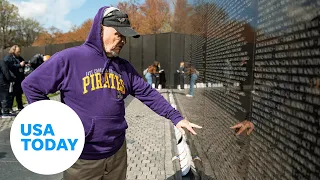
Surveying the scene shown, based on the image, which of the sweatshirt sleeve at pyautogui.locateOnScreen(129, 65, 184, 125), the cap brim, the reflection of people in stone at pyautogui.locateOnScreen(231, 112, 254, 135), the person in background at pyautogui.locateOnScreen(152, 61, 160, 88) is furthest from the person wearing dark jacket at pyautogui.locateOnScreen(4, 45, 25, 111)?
the person in background at pyautogui.locateOnScreen(152, 61, 160, 88)

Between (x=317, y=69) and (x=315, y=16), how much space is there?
239 millimetres

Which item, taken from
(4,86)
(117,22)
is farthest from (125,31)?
(4,86)

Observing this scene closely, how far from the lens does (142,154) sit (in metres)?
4.96

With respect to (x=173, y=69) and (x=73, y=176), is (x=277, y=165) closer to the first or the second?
(x=73, y=176)

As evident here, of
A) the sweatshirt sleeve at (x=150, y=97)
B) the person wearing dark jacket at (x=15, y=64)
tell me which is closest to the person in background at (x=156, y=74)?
the person wearing dark jacket at (x=15, y=64)

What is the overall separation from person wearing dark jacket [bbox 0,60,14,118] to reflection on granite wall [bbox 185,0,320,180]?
7.04 meters

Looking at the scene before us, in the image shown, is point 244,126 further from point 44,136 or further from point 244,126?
point 44,136

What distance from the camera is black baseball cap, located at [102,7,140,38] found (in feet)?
7.23

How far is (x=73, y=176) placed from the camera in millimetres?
2189

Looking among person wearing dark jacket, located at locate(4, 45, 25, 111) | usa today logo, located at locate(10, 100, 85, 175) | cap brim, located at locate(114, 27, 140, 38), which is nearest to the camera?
usa today logo, located at locate(10, 100, 85, 175)

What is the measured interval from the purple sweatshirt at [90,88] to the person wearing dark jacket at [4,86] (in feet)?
21.4

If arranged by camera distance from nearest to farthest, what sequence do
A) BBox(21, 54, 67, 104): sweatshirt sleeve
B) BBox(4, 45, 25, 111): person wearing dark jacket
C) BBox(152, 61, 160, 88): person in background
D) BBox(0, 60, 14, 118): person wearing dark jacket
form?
BBox(21, 54, 67, 104): sweatshirt sleeve → BBox(0, 60, 14, 118): person wearing dark jacket → BBox(4, 45, 25, 111): person wearing dark jacket → BBox(152, 61, 160, 88): person in background

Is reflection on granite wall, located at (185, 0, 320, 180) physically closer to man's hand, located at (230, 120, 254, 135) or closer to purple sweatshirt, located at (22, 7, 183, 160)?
man's hand, located at (230, 120, 254, 135)

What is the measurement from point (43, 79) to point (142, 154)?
3.18 metres
